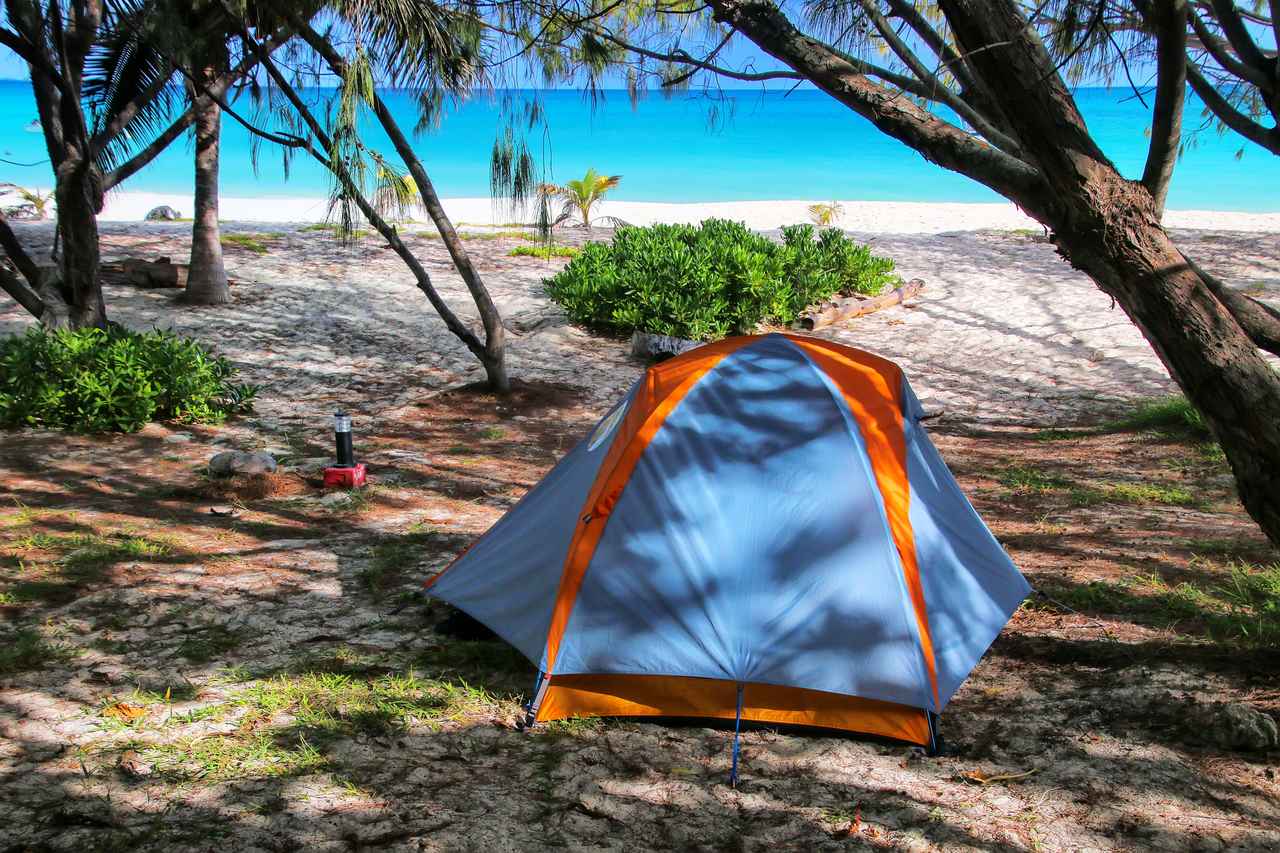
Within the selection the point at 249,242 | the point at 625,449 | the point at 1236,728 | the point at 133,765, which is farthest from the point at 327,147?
the point at 249,242

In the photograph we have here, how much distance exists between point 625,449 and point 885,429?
1.14 m

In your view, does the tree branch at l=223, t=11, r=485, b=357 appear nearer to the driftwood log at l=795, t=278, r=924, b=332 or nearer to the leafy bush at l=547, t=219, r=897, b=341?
the leafy bush at l=547, t=219, r=897, b=341

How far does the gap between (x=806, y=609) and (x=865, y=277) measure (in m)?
10.3

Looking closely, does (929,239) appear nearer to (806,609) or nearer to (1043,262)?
(1043,262)

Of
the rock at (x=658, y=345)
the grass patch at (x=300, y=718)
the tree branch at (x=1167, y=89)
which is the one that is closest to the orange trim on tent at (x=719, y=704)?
the grass patch at (x=300, y=718)

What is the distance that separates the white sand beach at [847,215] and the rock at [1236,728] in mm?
17272

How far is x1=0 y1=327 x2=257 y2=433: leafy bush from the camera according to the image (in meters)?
7.91

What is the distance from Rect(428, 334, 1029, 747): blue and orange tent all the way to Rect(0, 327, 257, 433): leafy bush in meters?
5.12

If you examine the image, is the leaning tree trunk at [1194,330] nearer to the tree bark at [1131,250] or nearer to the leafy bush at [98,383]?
the tree bark at [1131,250]

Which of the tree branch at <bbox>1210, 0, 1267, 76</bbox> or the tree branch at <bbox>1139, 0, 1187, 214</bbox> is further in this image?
the tree branch at <bbox>1210, 0, 1267, 76</bbox>

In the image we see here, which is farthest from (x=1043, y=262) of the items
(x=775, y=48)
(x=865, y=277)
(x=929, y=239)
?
(x=775, y=48)

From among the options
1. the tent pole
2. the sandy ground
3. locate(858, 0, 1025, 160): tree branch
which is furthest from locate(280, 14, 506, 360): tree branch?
the tent pole

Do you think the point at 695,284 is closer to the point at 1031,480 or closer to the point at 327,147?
the point at 327,147

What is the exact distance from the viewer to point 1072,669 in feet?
13.6
